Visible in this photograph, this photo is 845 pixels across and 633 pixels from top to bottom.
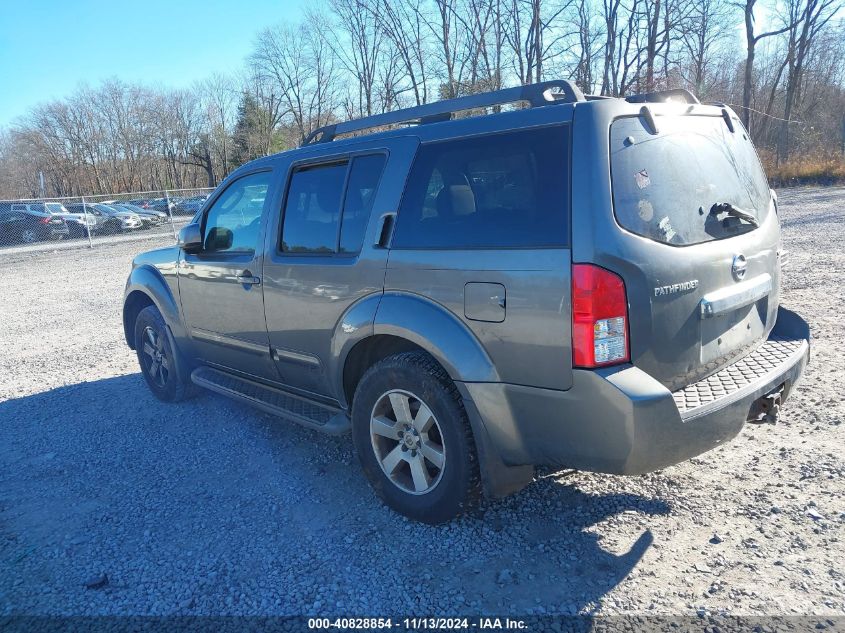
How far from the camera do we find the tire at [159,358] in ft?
16.6

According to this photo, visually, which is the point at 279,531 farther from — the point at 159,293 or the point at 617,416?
the point at 159,293

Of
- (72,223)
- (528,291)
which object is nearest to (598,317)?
(528,291)

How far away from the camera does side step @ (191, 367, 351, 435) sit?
11.6 ft

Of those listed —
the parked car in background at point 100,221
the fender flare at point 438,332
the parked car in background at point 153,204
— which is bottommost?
the fender flare at point 438,332

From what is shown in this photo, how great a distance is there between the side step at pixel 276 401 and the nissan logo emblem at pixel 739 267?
84.5 inches

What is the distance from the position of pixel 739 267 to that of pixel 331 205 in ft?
7.31

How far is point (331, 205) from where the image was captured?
3.63 m

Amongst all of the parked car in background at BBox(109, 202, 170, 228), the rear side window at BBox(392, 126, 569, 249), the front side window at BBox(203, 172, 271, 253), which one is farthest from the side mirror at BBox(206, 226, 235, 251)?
the parked car in background at BBox(109, 202, 170, 228)

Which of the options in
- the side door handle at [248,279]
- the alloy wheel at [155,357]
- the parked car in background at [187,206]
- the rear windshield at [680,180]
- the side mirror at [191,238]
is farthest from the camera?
the parked car in background at [187,206]

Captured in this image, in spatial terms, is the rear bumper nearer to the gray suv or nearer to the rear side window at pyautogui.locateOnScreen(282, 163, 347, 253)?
the gray suv

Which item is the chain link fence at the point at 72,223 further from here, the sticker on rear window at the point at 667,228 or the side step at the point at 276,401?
the sticker on rear window at the point at 667,228

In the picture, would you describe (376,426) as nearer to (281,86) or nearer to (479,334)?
(479,334)

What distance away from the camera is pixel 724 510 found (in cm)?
310

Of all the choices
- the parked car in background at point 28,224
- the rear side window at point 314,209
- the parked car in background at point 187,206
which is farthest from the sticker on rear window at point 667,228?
the parked car in background at point 187,206
